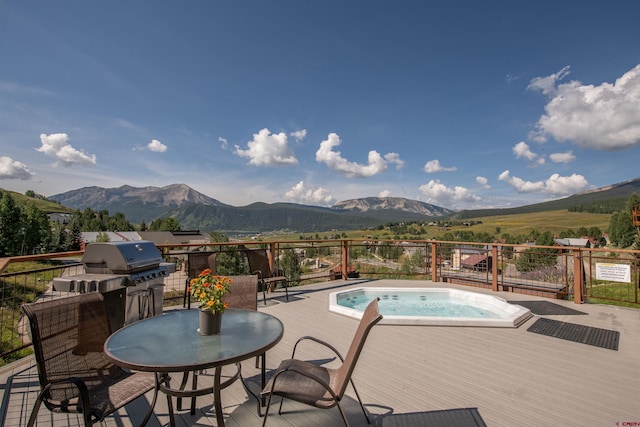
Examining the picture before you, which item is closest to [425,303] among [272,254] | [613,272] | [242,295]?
[613,272]

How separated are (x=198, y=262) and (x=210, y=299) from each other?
326 cm

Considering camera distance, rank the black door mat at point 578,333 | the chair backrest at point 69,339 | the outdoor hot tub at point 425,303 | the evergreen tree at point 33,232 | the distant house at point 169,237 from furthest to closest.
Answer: the distant house at point 169,237 < the evergreen tree at point 33,232 < the outdoor hot tub at point 425,303 < the black door mat at point 578,333 < the chair backrest at point 69,339

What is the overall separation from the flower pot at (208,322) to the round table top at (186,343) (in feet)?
0.13

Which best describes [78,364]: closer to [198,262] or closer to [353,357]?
[353,357]

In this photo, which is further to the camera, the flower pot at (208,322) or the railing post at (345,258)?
the railing post at (345,258)

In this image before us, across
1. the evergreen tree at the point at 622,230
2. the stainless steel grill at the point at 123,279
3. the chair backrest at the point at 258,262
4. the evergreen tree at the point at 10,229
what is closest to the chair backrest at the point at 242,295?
the stainless steel grill at the point at 123,279

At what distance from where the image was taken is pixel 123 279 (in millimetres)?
3195

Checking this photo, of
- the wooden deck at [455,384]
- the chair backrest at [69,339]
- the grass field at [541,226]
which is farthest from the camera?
the grass field at [541,226]

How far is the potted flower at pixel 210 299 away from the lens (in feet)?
6.27

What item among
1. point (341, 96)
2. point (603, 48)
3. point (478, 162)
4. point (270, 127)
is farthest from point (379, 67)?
point (478, 162)

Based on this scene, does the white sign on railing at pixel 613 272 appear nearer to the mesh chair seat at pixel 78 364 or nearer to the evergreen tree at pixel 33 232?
the mesh chair seat at pixel 78 364

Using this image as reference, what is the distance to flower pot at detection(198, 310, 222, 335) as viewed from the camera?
1.97 meters

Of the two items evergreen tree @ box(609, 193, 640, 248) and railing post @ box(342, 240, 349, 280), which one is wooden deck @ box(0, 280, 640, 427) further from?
evergreen tree @ box(609, 193, 640, 248)

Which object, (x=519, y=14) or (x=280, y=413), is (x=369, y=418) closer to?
(x=280, y=413)
